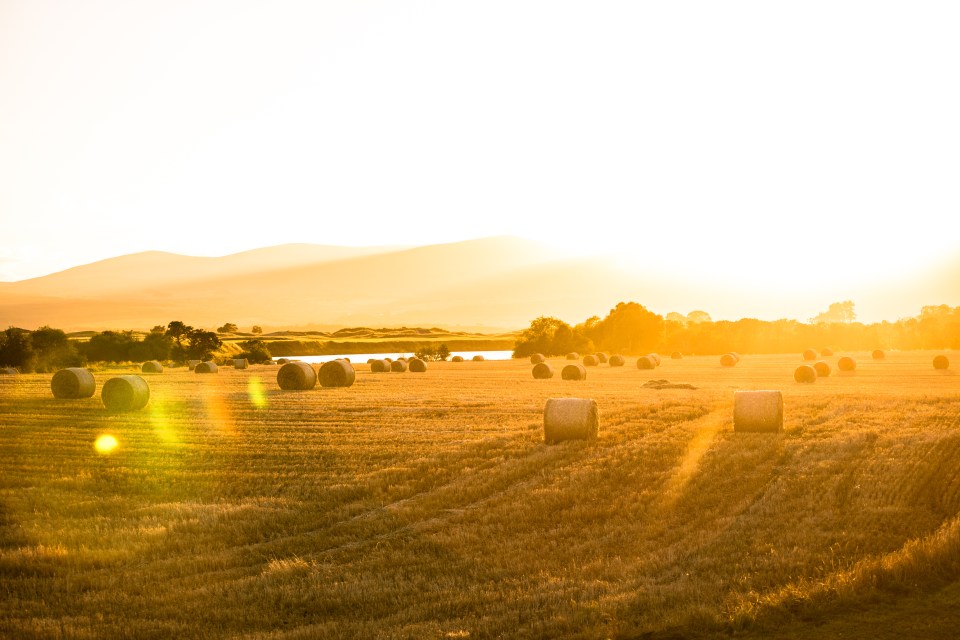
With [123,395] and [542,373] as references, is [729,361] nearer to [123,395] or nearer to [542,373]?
[542,373]

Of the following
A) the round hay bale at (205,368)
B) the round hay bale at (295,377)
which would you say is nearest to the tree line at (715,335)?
the round hay bale at (205,368)

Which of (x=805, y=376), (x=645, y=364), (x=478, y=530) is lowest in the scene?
(x=478, y=530)

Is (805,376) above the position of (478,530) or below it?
above

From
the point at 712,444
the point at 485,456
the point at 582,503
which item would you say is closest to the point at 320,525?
the point at 582,503

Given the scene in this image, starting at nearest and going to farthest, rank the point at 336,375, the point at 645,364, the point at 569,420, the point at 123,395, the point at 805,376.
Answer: the point at 569,420
the point at 123,395
the point at 336,375
the point at 805,376
the point at 645,364

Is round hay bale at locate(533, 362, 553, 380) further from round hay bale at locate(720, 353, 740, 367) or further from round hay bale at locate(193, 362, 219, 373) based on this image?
Result: round hay bale at locate(193, 362, 219, 373)

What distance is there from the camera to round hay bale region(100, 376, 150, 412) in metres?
26.6

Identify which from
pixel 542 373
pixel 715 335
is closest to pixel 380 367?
pixel 542 373

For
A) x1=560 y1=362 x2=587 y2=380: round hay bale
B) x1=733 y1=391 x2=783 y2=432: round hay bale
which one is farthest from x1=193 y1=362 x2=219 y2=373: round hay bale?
x1=733 y1=391 x2=783 y2=432: round hay bale

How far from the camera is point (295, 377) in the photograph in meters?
34.9

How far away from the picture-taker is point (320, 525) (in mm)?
12352

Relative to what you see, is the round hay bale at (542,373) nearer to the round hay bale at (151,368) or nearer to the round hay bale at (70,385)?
the round hay bale at (70,385)

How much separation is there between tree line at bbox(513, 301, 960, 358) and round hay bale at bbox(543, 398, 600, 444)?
63.7 meters

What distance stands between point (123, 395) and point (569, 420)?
1502 centimetres
